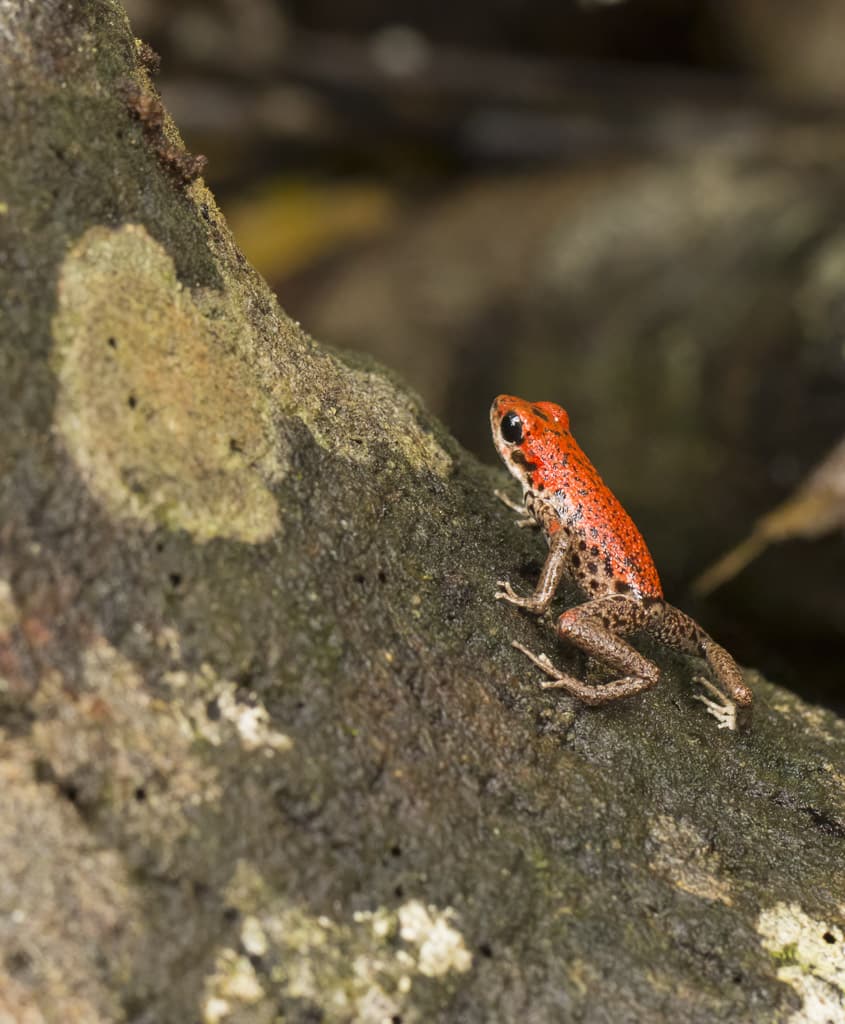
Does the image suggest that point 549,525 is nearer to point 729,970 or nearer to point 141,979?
point 729,970

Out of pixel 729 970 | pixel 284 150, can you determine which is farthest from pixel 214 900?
pixel 284 150

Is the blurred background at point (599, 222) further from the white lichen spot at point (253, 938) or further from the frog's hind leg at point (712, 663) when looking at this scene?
the white lichen spot at point (253, 938)

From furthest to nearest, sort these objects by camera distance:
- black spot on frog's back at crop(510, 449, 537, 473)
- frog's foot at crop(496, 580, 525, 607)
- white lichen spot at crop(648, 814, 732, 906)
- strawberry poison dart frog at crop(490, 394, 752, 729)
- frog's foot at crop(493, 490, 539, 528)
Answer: black spot on frog's back at crop(510, 449, 537, 473) → frog's foot at crop(493, 490, 539, 528) → strawberry poison dart frog at crop(490, 394, 752, 729) → frog's foot at crop(496, 580, 525, 607) → white lichen spot at crop(648, 814, 732, 906)

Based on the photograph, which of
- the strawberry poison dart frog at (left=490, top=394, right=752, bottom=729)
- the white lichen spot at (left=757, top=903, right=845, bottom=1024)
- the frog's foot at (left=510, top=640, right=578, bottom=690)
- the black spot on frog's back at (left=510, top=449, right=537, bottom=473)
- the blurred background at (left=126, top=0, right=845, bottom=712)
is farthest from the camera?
the blurred background at (left=126, top=0, right=845, bottom=712)

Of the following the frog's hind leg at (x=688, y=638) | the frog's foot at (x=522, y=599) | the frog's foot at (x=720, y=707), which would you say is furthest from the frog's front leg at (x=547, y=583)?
the frog's foot at (x=720, y=707)

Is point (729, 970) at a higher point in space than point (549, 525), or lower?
lower

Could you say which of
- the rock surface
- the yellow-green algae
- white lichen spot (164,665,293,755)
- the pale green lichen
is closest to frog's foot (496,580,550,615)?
the rock surface

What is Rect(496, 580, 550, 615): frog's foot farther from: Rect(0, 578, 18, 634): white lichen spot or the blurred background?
the blurred background
